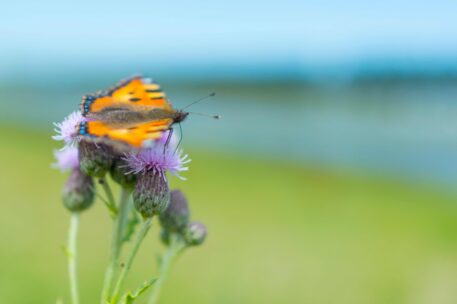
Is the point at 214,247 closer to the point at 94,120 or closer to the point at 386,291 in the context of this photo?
the point at 386,291

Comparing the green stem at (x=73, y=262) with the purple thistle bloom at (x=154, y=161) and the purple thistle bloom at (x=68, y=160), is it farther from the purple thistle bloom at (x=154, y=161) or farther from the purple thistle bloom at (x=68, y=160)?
the purple thistle bloom at (x=154, y=161)

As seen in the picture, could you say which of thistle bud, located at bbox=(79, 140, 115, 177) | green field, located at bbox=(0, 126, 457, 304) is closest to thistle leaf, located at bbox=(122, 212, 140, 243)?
thistle bud, located at bbox=(79, 140, 115, 177)

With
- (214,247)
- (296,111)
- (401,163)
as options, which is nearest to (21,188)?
(214,247)

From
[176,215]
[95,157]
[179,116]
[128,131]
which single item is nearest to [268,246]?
[176,215]

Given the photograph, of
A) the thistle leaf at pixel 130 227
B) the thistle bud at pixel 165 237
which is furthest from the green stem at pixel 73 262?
the thistle bud at pixel 165 237

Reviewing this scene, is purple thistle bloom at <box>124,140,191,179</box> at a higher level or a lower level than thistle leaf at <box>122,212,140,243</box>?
higher

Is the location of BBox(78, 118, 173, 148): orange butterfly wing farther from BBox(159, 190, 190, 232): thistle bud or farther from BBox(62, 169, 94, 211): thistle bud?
BBox(62, 169, 94, 211): thistle bud
